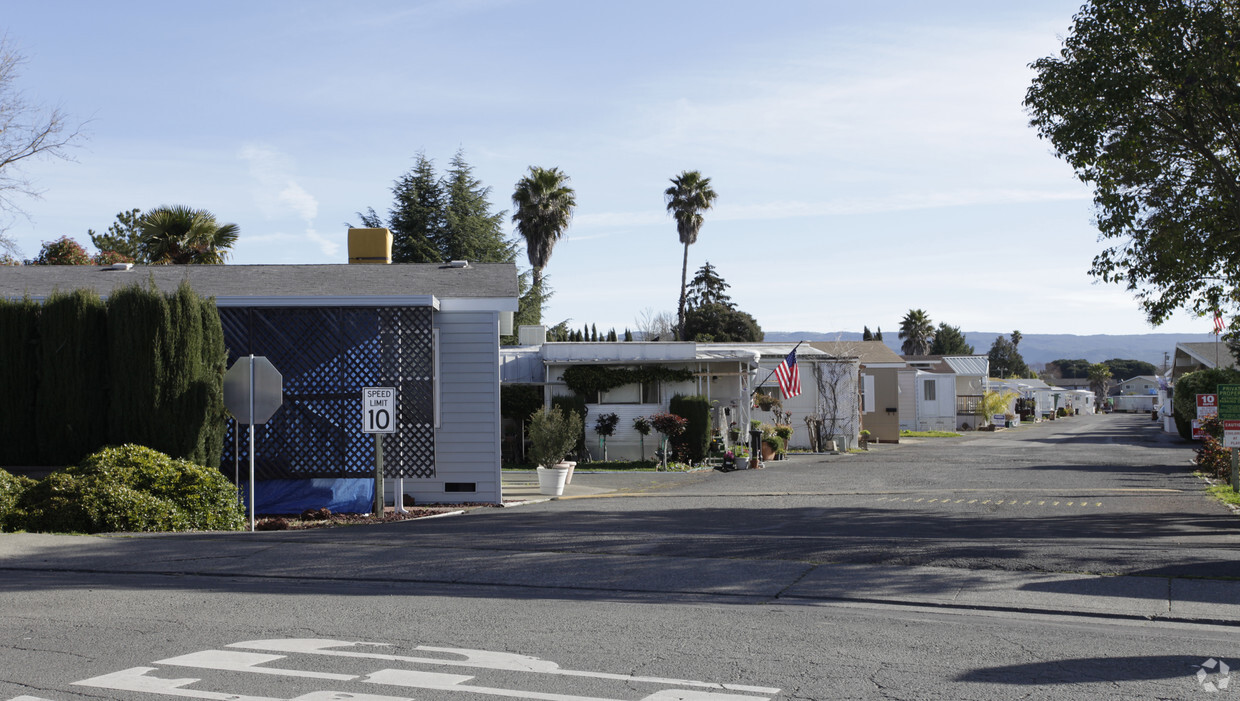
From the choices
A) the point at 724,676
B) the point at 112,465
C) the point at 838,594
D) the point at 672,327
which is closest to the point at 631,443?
the point at 112,465

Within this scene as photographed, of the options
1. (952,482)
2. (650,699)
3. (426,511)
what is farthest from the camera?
(952,482)

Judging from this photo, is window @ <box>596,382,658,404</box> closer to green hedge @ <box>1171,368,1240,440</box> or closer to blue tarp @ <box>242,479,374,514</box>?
blue tarp @ <box>242,479,374,514</box>

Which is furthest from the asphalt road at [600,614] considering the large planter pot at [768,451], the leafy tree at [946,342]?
the leafy tree at [946,342]

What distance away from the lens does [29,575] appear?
31.6 feet

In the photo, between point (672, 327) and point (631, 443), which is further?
point (672, 327)

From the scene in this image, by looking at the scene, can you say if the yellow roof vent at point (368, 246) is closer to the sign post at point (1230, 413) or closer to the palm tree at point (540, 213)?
the sign post at point (1230, 413)

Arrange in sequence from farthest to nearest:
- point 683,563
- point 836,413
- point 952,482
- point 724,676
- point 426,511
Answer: point 836,413
point 952,482
point 426,511
point 683,563
point 724,676

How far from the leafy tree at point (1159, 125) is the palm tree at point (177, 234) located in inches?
826

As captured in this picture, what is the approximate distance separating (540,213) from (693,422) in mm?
24320

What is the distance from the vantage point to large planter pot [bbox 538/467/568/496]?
19672 millimetres

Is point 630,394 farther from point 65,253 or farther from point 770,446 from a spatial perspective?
Result: point 65,253

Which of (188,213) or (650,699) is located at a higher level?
(188,213)

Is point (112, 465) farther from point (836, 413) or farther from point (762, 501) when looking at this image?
point (836, 413)

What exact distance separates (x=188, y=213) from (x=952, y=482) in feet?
67.5
